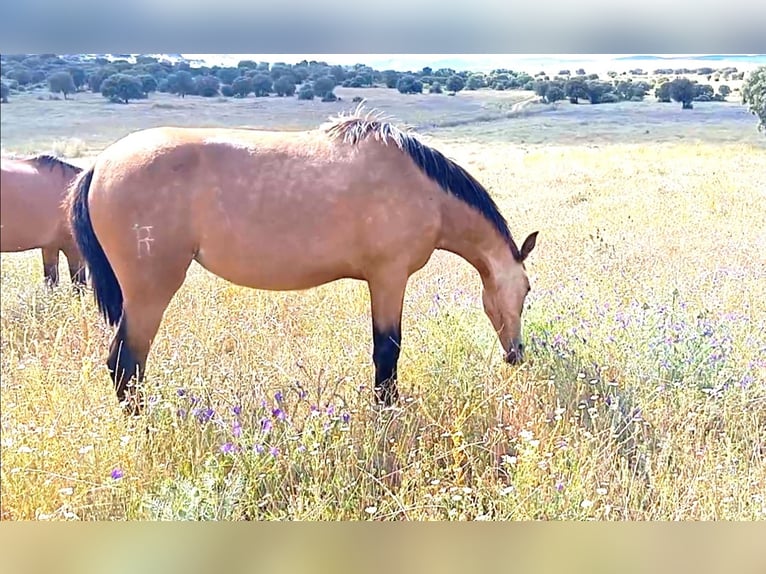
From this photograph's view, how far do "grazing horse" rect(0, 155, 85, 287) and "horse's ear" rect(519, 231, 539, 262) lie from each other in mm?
1425

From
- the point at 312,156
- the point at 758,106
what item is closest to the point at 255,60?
the point at 312,156

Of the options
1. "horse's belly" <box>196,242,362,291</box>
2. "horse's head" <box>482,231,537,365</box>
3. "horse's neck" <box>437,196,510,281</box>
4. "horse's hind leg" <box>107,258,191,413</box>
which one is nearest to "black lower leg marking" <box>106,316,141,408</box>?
"horse's hind leg" <box>107,258,191,413</box>

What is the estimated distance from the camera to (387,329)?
2.16m

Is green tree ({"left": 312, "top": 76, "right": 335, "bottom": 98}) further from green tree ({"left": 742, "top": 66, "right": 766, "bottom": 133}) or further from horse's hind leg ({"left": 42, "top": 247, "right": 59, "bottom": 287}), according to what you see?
green tree ({"left": 742, "top": 66, "right": 766, "bottom": 133})

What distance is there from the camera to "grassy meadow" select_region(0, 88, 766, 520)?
1.92 m

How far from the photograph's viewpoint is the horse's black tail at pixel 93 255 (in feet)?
6.44

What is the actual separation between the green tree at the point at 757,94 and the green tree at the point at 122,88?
184 centimetres

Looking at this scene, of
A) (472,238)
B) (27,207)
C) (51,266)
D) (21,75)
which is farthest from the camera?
(472,238)

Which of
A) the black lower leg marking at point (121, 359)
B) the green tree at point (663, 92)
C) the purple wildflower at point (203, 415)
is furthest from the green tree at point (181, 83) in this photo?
the green tree at point (663, 92)

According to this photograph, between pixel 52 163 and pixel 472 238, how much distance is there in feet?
4.35

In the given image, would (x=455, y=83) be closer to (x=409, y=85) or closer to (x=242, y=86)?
(x=409, y=85)

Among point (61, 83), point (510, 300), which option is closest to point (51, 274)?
point (61, 83)
